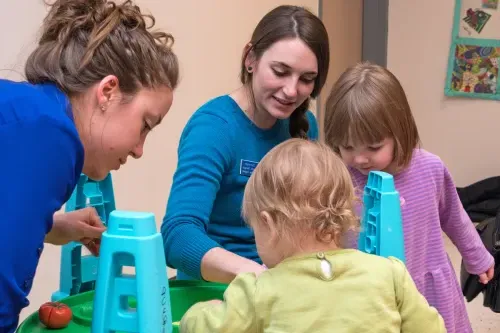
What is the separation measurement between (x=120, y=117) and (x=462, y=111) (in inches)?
111

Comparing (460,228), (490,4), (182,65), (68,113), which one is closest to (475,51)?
(490,4)

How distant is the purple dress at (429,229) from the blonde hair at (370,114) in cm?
5

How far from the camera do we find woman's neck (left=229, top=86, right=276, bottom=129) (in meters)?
1.40

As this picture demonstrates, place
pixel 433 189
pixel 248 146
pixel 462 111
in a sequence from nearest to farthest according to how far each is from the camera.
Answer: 1. pixel 248 146
2. pixel 433 189
3. pixel 462 111

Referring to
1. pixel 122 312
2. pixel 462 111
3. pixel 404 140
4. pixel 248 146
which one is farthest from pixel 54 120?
pixel 462 111

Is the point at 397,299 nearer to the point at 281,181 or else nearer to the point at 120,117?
the point at 281,181

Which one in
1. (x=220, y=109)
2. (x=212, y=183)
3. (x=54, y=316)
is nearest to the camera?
(x=54, y=316)

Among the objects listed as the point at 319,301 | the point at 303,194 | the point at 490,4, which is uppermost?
the point at 490,4

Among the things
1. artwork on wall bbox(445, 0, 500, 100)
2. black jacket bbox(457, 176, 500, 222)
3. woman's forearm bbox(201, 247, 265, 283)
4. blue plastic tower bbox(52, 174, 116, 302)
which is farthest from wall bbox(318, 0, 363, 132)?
woman's forearm bbox(201, 247, 265, 283)

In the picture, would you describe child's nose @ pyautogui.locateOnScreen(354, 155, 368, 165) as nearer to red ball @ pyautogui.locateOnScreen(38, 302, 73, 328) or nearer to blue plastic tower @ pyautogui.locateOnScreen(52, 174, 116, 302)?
blue plastic tower @ pyautogui.locateOnScreen(52, 174, 116, 302)

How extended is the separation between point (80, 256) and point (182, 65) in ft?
3.05

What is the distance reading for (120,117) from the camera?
3.12 ft

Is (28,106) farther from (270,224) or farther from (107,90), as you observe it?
(270,224)

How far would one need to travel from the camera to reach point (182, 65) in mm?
2066
